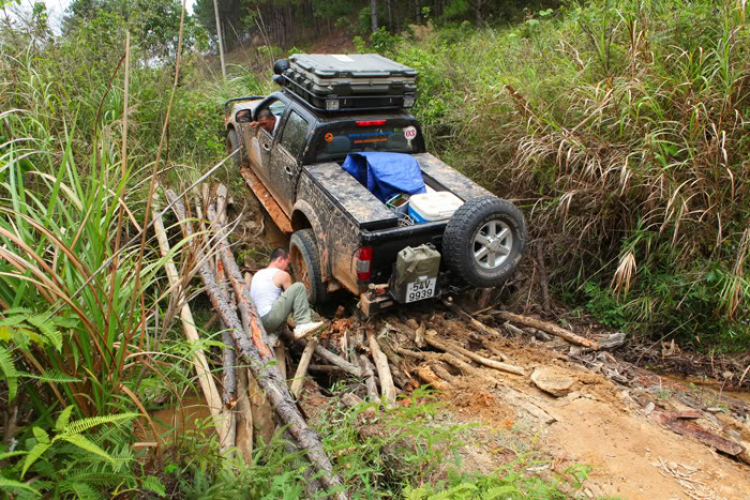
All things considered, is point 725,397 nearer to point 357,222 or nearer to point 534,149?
point 534,149

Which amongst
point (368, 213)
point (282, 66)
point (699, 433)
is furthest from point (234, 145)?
point (699, 433)

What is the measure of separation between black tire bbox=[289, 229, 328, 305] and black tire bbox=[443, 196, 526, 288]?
1458 mm

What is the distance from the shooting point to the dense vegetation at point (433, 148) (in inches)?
76.7

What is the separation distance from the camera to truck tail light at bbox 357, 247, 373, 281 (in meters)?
4.48

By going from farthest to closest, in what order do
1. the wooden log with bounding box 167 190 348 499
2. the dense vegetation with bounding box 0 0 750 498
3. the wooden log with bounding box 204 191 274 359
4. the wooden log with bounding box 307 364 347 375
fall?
the wooden log with bounding box 307 364 347 375 → the wooden log with bounding box 204 191 274 359 → the wooden log with bounding box 167 190 348 499 → the dense vegetation with bounding box 0 0 750 498

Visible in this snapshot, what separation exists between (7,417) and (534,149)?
506 centimetres

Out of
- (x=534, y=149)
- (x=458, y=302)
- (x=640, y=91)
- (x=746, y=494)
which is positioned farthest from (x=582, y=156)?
(x=746, y=494)

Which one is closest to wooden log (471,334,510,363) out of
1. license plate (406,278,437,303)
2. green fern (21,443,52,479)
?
license plate (406,278,437,303)

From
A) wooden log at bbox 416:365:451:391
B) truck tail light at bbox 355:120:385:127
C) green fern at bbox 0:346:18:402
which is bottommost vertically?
wooden log at bbox 416:365:451:391

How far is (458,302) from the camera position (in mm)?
5258

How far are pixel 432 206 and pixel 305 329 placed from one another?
165 cm

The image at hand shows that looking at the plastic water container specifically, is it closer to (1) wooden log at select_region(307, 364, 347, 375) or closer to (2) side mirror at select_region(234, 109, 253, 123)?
(1) wooden log at select_region(307, 364, 347, 375)

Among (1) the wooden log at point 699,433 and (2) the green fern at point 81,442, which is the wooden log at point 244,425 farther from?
(1) the wooden log at point 699,433

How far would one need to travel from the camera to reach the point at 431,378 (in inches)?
165
